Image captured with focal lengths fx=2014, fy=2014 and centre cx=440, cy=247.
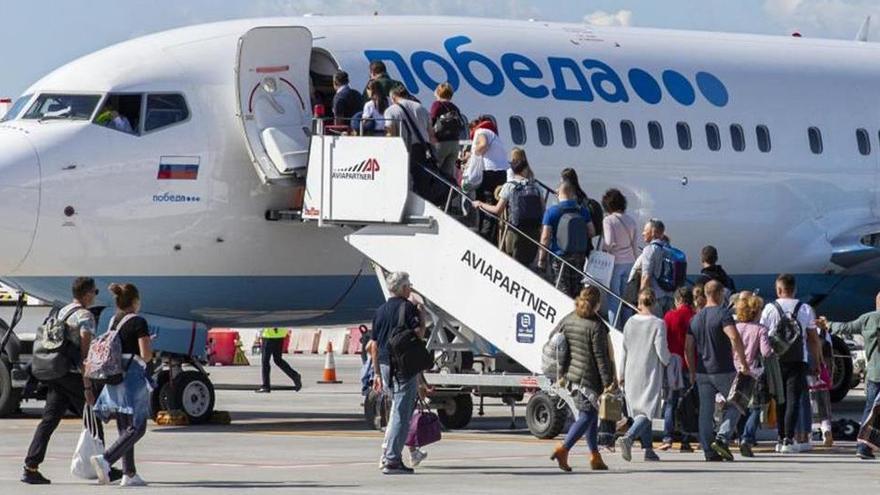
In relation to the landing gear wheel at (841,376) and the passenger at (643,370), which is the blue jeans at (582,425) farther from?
the landing gear wheel at (841,376)

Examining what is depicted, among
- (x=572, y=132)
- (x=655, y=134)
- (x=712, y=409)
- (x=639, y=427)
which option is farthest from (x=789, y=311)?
(x=655, y=134)


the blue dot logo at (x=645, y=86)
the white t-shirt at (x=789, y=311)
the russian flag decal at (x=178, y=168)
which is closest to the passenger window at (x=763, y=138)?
the blue dot logo at (x=645, y=86)

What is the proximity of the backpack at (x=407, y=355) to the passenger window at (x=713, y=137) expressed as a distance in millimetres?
11015

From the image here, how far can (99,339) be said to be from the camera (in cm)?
1733

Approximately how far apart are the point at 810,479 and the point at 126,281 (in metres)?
9.38

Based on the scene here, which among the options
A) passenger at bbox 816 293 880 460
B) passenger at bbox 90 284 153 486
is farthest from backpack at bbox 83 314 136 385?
passenger at bbox 816 293 880 460

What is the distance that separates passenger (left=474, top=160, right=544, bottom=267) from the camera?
891 inches

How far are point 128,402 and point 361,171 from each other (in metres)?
6.55

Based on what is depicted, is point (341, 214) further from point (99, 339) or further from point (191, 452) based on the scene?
point (99, 339)

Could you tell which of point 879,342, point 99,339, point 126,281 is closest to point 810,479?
point 879,342

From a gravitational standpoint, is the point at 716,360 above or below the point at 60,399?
above

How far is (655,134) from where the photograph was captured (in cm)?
2773

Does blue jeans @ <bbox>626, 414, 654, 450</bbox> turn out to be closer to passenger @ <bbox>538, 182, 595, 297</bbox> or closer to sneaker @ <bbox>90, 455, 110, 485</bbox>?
passenger @ <bbox>538, 182, 595, 297</bbox>

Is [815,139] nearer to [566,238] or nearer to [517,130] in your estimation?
[517,130]
